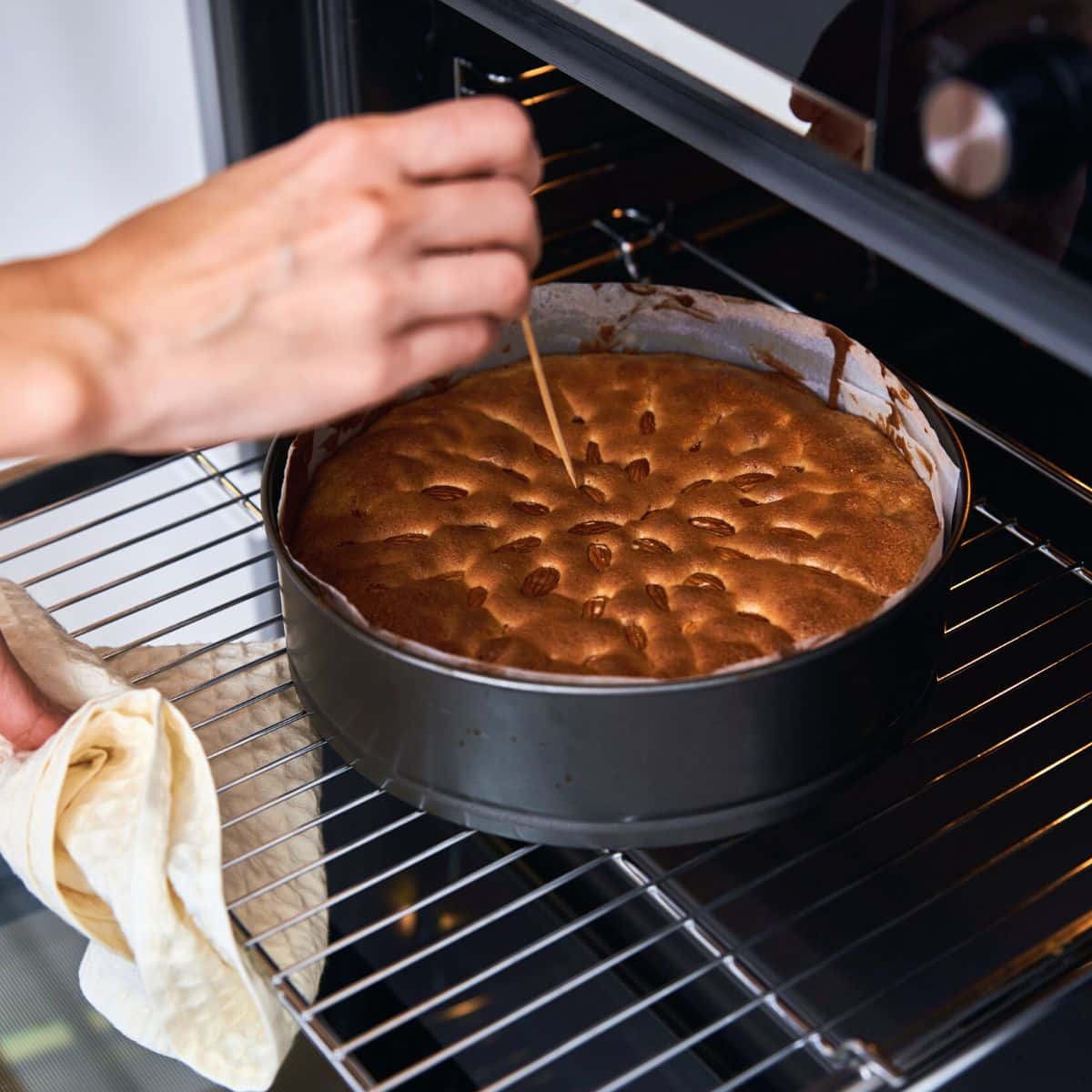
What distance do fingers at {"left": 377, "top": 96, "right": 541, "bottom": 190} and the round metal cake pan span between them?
0.75 ft

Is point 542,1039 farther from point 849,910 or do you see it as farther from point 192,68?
point 192,68

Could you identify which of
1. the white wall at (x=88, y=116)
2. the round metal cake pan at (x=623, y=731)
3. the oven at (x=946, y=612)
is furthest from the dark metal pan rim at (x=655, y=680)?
the white wall at (x=88, y=116)

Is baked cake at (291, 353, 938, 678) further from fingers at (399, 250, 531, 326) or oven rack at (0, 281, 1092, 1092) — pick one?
fingers at (399, 250, 531, 326)

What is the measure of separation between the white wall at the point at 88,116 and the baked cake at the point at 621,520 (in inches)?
15.8

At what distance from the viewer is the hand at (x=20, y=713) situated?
873mm

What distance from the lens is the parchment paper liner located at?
3.02 ft

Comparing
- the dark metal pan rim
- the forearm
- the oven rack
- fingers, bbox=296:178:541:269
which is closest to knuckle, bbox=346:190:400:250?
fingers, bbox=296:178:541:269

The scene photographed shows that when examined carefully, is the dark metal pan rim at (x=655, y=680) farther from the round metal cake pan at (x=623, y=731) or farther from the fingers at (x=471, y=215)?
the fingers at (x=471, y=215)

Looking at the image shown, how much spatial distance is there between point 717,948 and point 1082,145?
42cm

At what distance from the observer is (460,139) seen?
2.12 feet

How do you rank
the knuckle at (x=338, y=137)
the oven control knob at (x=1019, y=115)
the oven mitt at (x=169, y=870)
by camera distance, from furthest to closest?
the oven mitt at (x=169, y=870) → the knuckle at (x=338, y=137) → the oven control knob at (x=1019, y=115)

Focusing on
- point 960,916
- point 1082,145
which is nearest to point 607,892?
point 960,916

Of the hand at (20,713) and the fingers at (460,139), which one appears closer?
the fingers at (460,139)

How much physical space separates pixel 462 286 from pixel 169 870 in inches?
12.5
